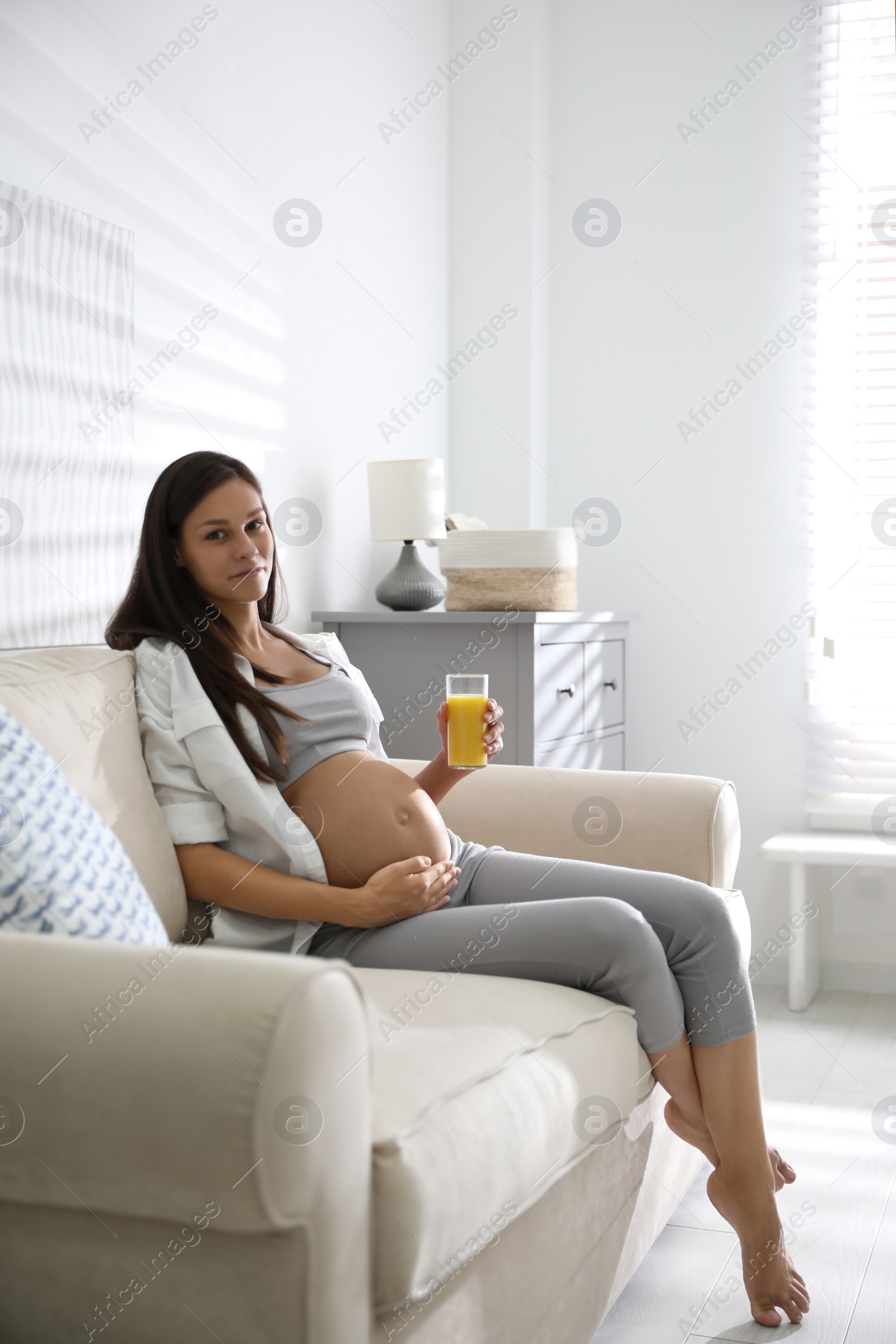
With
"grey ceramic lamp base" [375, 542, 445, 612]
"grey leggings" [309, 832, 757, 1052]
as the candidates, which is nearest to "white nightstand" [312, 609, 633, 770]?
"grey ceramic lamp base" [375, 542, 445, 612]

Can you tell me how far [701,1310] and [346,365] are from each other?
209 cm

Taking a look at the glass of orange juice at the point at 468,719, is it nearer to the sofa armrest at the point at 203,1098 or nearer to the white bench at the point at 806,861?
the sofa armrest at the point at 203,1098

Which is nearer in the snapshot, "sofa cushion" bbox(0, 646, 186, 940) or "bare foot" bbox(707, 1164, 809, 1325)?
"sofa cushion" bbox(0, 646, 186, 940)

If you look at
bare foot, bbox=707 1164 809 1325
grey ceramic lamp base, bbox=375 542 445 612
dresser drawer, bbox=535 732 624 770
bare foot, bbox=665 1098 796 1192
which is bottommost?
bare foot, bbox=707 1164 809 1325

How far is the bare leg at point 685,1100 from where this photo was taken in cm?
145

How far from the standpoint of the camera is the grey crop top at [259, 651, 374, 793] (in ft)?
5.14

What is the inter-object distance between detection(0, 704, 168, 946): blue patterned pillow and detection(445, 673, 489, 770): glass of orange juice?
55 centimetres

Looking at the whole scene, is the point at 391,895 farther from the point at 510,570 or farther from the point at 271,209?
the point at 271,209

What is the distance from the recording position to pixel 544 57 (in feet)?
11.1

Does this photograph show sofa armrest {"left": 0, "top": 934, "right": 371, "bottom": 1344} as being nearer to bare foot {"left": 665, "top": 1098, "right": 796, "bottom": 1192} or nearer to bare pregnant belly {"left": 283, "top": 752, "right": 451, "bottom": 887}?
bare pregnant belly {"left": 283, "top": 752, "right": 451, "bottom": 887}

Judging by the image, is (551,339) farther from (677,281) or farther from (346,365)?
(346,365)

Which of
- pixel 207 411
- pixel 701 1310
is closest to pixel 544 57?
pixel 207 411

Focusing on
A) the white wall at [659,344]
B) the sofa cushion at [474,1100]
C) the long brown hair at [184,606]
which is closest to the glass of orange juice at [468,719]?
the long brown hair at [184,606]

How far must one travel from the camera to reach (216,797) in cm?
148
